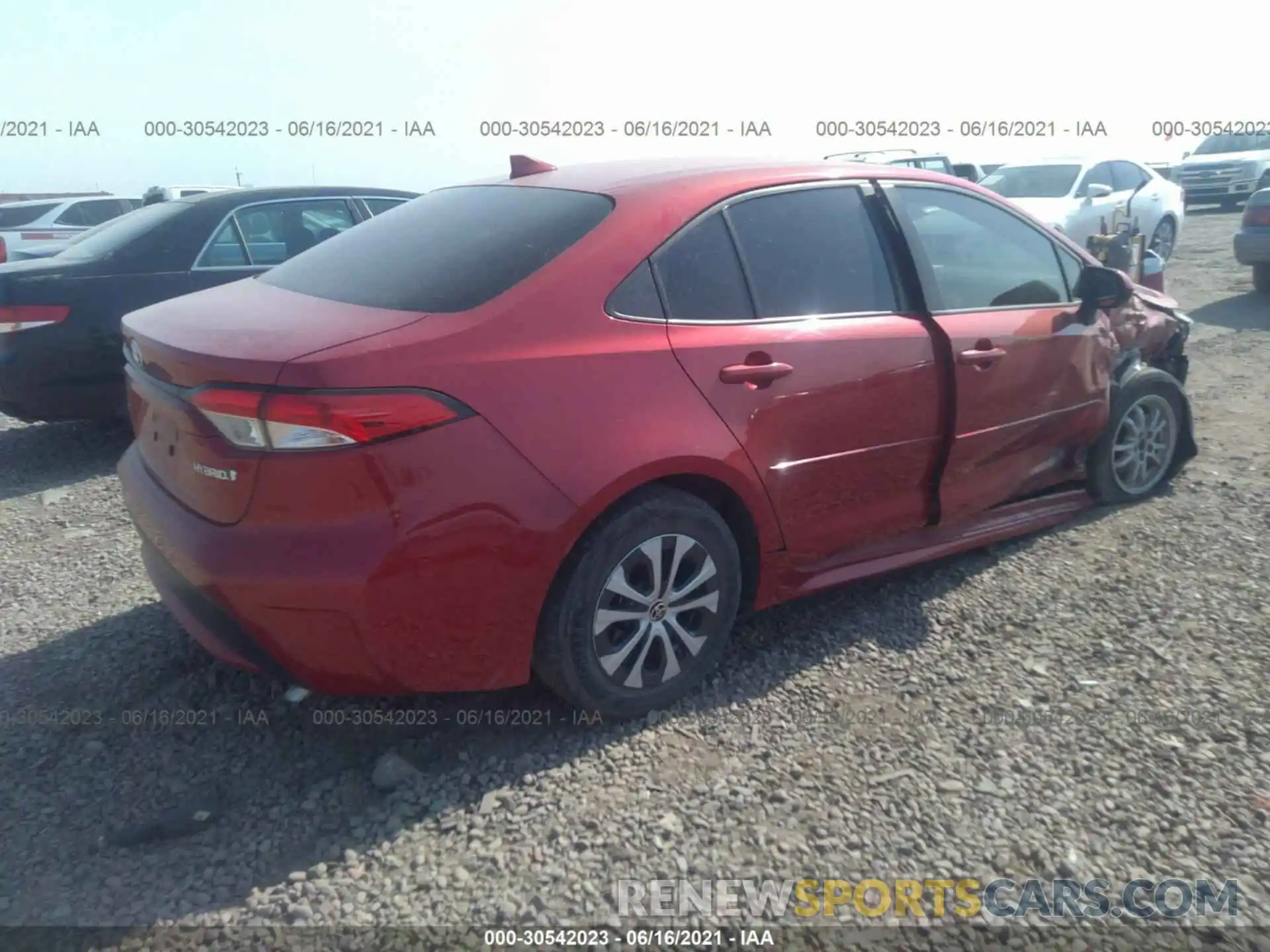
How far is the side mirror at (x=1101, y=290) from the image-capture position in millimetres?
4215

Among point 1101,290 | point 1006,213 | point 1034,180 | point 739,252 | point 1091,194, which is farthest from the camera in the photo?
point 1034,180

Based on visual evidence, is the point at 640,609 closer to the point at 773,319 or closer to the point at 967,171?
the point at 773,319

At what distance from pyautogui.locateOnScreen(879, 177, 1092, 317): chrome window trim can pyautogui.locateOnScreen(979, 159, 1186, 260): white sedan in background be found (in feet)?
26.0

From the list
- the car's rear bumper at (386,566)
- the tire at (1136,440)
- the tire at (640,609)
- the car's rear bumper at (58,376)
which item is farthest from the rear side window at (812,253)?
the car's rear bumper at (58,376)

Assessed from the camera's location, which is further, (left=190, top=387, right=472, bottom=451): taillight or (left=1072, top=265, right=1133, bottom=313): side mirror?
(left=1072, top=265, right=1133, bottom=313): side mirror

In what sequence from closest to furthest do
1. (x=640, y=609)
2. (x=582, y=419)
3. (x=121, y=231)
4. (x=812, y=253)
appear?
(x=582, y=419) < (x=640, y=609) < (x=812, y=253) < (x=121, y=231)

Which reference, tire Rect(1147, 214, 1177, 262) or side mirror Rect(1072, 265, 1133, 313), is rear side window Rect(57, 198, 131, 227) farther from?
side mirror Rect(1072, 265, 1133, 313)

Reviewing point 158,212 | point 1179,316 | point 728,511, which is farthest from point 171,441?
point 1179,316

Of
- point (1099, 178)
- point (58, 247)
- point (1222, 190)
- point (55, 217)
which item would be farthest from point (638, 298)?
point (1222, 190)

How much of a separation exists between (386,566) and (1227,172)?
22.2 m

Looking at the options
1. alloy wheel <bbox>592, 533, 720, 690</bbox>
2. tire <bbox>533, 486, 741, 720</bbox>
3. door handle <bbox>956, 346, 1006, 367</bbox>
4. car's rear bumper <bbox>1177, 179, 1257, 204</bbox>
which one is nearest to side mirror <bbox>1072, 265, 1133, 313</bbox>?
door handle <bbox>956, 346, 1006, 367</bbox>

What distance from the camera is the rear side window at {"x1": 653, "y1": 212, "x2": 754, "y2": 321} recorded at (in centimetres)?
299

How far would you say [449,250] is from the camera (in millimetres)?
3035

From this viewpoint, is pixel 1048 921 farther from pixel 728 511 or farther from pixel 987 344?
pixel 987 344
